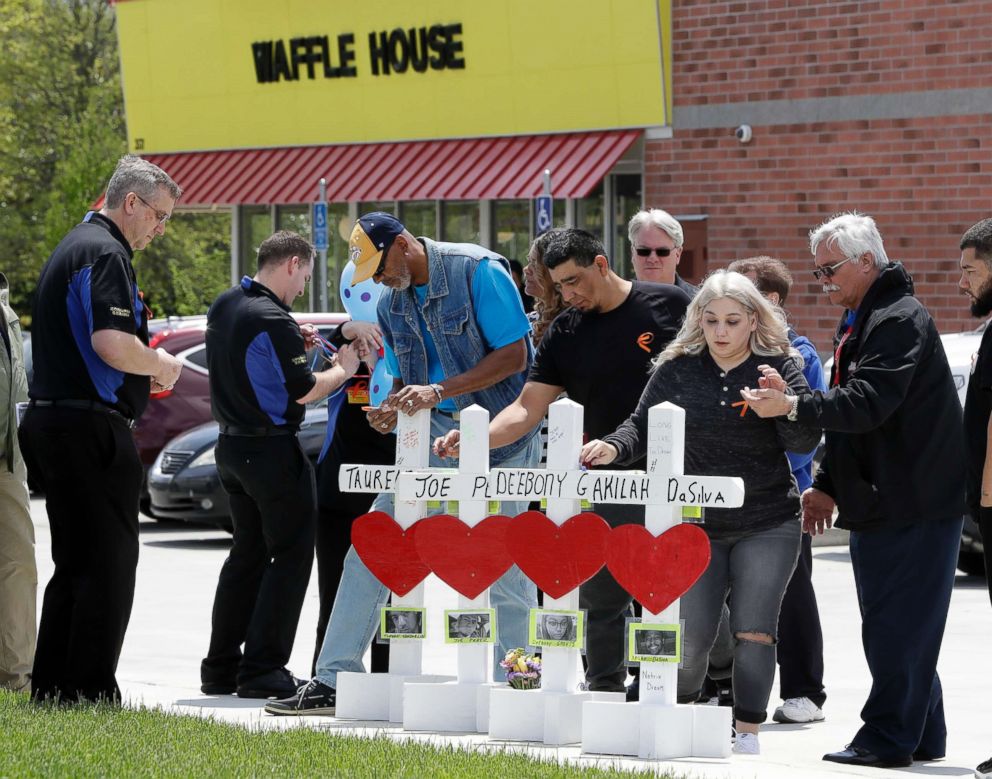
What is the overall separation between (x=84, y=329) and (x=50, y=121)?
139ft

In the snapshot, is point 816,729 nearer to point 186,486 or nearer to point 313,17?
point 186,486

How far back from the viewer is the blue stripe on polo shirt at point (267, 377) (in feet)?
27.7

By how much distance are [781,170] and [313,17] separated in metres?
8.00

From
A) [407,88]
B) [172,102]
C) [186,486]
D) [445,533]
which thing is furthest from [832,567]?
[172,102]

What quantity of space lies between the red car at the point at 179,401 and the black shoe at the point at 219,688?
804 centimetres

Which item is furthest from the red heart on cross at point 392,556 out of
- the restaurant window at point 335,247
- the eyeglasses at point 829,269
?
the restaurant window at point 335,247

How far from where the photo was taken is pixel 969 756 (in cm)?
713

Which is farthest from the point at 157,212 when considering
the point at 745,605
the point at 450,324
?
the point at 745,605

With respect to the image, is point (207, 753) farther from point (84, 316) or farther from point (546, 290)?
point (546, 290)

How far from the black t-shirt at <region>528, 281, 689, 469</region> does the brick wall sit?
41.4 ft

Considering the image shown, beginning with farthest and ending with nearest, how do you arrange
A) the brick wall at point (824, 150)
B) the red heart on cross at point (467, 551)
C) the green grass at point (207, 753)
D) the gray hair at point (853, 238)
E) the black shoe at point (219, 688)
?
1. the brick wall at point (824, 150)
2. the black shoe at point (219, 688)
3. the red heart on cross at point (467, 551)
4. the gray hair at point (853, 238)
5. the green grass at point (207, 753)

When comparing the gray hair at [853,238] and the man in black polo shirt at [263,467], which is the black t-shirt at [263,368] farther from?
the gray hair at [853,238]

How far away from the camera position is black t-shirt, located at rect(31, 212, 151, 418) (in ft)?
23.9

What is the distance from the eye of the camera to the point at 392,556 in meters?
7.32
